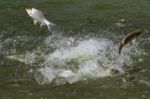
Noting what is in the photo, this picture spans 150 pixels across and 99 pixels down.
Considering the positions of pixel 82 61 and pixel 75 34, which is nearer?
pixel 82 61

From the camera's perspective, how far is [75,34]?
10766mm

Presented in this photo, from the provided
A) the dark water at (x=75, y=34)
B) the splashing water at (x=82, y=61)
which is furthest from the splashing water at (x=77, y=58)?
the dark water at (x=75, y=34)

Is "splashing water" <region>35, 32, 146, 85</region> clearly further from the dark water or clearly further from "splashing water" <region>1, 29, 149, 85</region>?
the dark water

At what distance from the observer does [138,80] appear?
8.36 meters

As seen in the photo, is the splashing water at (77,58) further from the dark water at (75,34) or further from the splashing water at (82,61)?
the dark water at (75,34)

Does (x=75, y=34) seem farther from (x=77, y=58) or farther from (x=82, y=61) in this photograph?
(x=82, y=61)

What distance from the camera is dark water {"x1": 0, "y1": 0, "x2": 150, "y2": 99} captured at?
794 centimetres

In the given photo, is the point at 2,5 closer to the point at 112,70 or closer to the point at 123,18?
the point at 123,18

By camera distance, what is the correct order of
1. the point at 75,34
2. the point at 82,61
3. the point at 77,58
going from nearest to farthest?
the point at 82,61 < the point at 77,58 < the point at 75,34

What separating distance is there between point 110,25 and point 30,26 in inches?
70.3

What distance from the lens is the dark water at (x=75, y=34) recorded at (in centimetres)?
794

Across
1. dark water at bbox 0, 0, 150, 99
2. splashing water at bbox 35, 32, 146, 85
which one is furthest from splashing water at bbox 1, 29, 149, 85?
dark water at bbox 0, 0, 150, 99

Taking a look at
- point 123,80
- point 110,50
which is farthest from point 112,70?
point 110,50

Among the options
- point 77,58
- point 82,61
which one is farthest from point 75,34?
point 82,61
